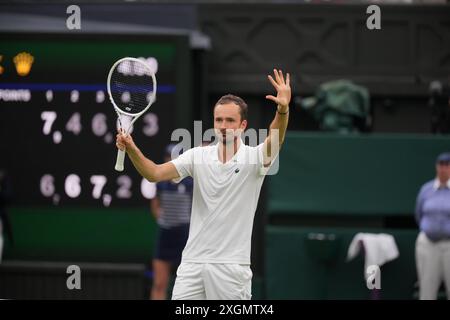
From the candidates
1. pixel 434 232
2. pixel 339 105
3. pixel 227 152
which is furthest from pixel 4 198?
pixel 227 152

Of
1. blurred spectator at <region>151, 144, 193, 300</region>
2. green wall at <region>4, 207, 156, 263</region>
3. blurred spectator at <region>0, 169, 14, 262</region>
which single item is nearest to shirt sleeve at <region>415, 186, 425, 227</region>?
blurred spectator at <region>151, 144, 193, 300</region>

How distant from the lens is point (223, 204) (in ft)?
21.2

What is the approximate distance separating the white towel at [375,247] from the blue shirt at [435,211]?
0.48 m

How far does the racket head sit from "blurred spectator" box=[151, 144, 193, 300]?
4.59 meters

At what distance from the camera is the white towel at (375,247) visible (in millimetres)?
11359

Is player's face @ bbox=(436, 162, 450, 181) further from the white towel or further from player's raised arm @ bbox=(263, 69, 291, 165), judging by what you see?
player's raised arm @ bbox=(263, 69, 291, 165)

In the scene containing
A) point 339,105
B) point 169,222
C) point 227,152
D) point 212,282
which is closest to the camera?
point 212,282

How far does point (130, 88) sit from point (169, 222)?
16.5ft

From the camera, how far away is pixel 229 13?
13.3m

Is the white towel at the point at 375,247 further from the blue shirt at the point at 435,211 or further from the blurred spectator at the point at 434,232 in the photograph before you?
the blue shirt at the point at 435,211

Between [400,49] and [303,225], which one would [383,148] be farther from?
[400,49]

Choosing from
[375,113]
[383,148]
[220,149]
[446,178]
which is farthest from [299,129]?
[220,149]

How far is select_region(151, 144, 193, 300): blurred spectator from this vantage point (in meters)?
11.7

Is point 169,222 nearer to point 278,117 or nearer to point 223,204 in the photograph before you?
point 223,204
